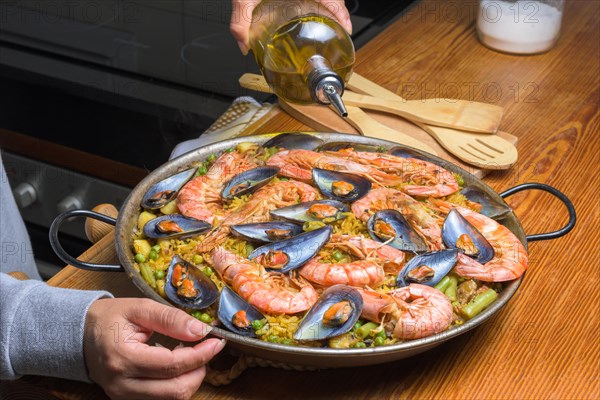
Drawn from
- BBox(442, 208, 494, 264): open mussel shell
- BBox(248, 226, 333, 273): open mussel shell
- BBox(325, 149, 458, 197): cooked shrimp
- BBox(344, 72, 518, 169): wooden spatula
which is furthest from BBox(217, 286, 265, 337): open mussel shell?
BBox(344, 72, 518, 169): wooden spatula

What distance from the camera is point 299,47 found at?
160 centimetres

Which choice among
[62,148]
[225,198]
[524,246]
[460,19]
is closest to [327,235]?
[225,198]

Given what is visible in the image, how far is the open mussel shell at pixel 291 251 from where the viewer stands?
1.37 m

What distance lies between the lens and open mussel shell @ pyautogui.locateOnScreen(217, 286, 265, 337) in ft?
4.04

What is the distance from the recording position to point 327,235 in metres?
1.42

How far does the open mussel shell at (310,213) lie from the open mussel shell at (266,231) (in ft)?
0.09

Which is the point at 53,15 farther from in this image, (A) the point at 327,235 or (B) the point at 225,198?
(A) the point at 327,235

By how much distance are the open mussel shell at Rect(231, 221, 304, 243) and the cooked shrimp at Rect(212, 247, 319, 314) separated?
0.06 metres

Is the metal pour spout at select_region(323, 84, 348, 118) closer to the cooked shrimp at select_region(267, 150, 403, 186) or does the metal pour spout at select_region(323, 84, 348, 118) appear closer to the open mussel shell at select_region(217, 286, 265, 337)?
the cooked shrimp at select_region(267, 150, 403, 186)

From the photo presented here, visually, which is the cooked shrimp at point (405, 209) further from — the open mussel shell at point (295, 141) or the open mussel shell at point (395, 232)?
the open mussel shell at point (295, 141)

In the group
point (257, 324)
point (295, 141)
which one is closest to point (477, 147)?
point (295, 141)

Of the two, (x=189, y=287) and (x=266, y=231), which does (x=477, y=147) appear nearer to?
(x=266, y=231)

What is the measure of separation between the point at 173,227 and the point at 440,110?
1005 mm

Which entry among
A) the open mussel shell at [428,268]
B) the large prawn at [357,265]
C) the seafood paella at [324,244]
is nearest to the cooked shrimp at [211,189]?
the seafood paella at [324,244]
